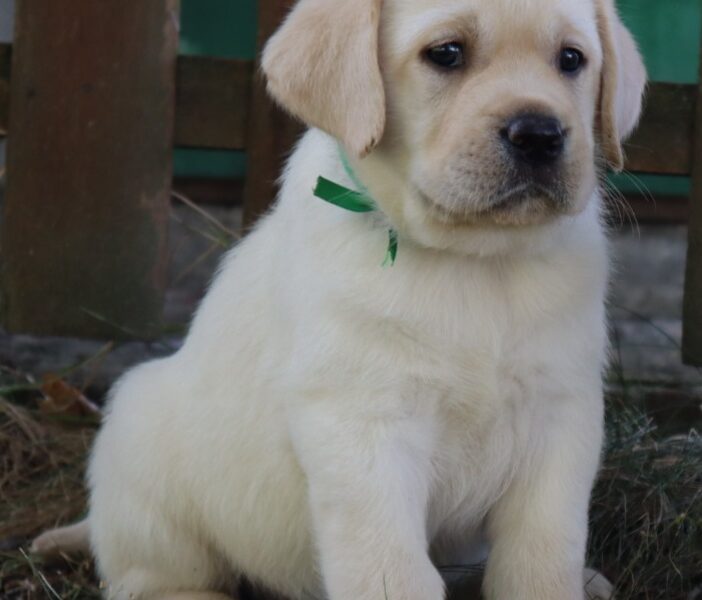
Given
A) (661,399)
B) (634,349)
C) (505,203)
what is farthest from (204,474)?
(634,349)

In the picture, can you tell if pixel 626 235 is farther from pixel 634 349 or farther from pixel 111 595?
pixel 111 595

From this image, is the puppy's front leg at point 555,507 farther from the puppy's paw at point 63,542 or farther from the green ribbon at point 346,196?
the puppy's paw at point 63,542

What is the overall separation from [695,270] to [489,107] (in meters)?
1.96

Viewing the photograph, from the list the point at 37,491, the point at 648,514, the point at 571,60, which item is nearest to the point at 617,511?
the point at 648,514

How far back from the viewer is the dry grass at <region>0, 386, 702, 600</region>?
3.89 meters

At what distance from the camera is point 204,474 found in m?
3.78

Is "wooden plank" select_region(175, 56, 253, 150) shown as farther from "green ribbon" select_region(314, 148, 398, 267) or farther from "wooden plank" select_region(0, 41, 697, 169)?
"green ribbon" select_region(314, 148, 398, 267)

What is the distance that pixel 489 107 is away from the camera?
10.4 feet

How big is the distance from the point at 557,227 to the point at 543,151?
25cm

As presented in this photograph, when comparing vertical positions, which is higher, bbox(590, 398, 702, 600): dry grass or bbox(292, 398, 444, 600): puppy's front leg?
bbox(292, 398, 444, 600): puppy's front leg

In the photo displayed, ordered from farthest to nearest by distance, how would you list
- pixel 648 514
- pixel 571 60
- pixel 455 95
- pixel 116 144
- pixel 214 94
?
pixel 214 94, pixel 116 144, pixel 648 514, pixel 571 60, pixel 455 95

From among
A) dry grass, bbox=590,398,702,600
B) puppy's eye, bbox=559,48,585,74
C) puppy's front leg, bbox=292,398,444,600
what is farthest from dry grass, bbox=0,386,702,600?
puppy's eye, bbox=559,48,585,74

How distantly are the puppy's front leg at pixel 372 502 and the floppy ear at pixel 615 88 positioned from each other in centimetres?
83

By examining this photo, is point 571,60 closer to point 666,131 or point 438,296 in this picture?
point 438,296
